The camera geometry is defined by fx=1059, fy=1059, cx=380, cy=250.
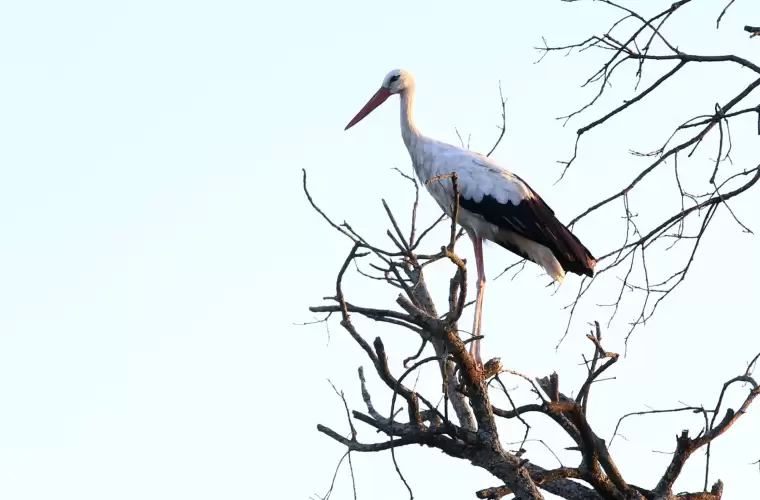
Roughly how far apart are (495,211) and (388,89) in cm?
188

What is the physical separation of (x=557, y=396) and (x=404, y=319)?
82 centimetres

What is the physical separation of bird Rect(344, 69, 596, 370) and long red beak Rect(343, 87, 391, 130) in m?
0.89

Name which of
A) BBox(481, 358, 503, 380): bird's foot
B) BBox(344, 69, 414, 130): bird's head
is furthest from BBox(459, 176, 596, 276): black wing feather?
BBox(481, 358, 503, 380): bird's foot

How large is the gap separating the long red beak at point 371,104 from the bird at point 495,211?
0.89 meters

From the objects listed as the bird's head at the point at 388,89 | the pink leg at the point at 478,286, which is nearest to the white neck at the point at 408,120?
the bird's head at the point at 388,89

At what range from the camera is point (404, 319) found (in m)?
4.90

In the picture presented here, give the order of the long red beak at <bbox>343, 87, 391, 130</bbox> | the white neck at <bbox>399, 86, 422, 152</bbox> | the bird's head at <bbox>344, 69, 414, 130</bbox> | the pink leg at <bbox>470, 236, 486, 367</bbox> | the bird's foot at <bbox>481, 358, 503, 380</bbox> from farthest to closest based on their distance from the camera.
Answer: the long red beak at <bbox>343, 87, 391, 130</bbox>, the bird's head at <bbox>344, 69, 414, 130</bbox>, the white neck at <bbox>399, 86, 422, 152</bbox>, the pink leg at <bbox>470, 236, 486, 367</bbox>, the bird's foot at <bbox>481, 358, 503, 380</bbox>

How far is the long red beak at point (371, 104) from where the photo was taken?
952 cm

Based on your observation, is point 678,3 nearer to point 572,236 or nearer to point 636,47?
point 636,47

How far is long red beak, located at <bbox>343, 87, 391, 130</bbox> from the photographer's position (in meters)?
9.52

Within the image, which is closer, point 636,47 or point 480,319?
point 636,47

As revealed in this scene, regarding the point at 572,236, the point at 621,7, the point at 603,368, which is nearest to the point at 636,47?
the point at 621,7

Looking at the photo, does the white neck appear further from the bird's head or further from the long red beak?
the long red beak

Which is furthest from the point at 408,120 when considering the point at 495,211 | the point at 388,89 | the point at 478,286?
the point at 478,286
